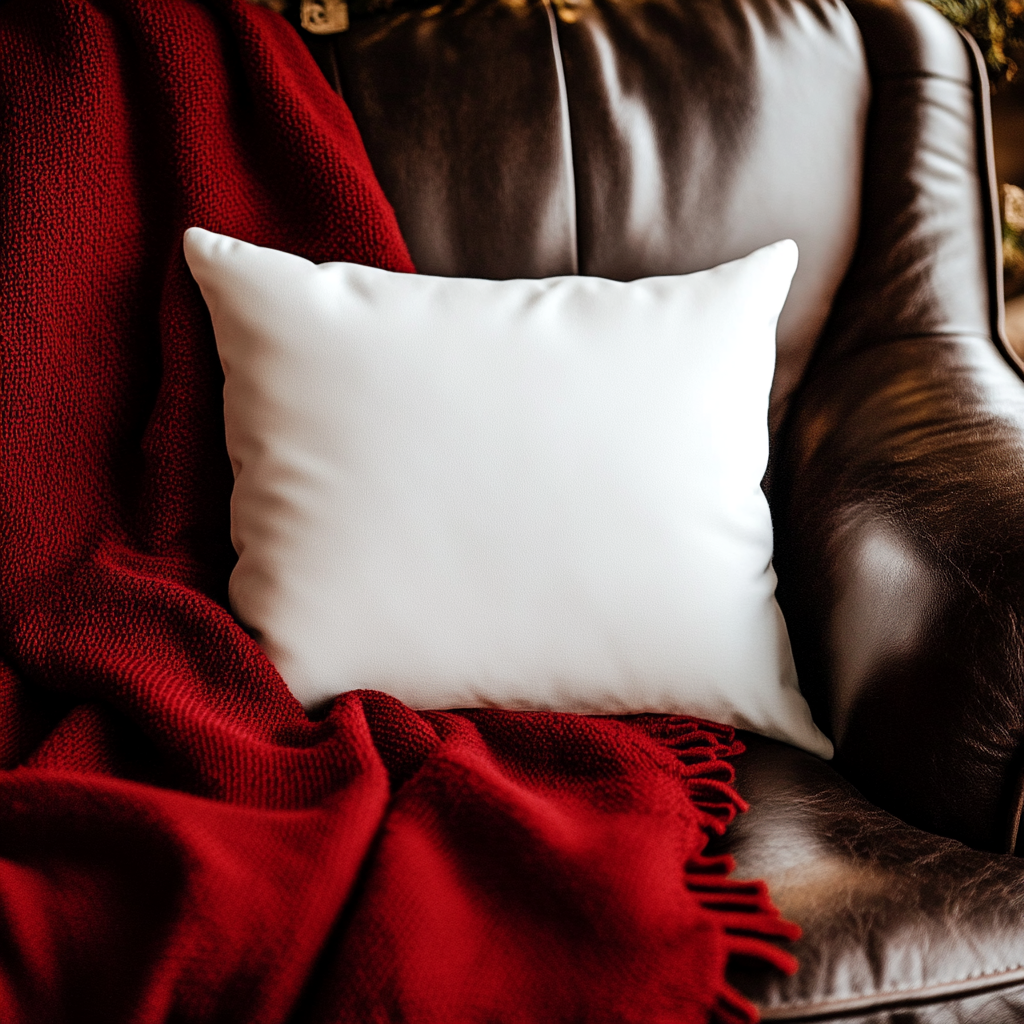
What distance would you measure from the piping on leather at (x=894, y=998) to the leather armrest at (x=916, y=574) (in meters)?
0.11

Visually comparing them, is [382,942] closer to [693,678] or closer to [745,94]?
[693,678]

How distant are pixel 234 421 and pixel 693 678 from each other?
16.2 inches

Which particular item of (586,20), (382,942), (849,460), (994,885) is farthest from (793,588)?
(586,20)

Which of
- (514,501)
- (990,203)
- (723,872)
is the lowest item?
(723,872)

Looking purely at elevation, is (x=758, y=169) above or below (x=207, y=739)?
above

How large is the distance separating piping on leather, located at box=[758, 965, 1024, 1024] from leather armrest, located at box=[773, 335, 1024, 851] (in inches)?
4.5

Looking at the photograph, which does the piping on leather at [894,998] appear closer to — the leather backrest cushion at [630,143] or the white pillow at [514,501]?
the white pillow at [514,501]

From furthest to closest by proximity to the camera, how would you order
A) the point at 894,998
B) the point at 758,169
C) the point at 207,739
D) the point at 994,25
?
the point at 994,25, the point at 758,169, the point at 207,739, the point at 894,998

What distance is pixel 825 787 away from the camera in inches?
24.2

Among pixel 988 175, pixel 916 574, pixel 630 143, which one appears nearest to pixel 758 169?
pixel 630 143

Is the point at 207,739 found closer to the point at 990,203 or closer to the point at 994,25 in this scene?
the point at 990,203

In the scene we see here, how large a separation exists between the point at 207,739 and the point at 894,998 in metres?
0.44

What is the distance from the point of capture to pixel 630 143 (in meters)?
0.86

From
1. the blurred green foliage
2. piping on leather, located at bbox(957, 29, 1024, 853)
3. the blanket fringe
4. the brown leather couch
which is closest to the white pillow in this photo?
the blanket fringe
